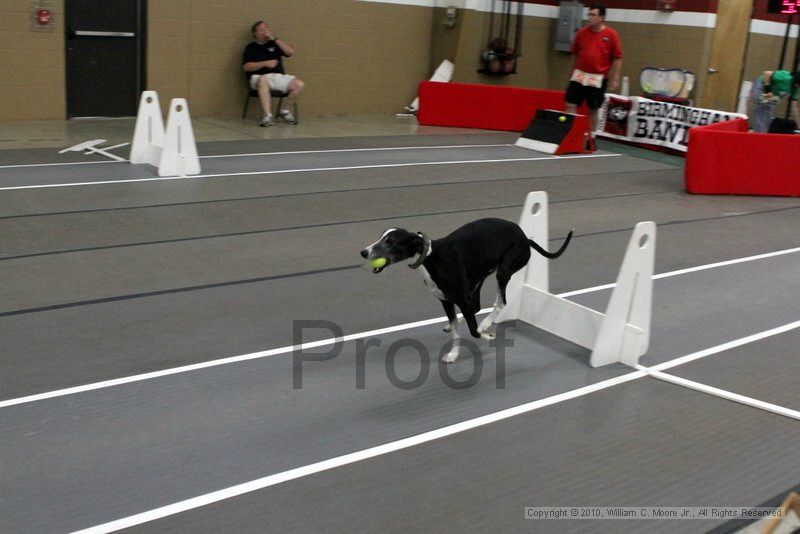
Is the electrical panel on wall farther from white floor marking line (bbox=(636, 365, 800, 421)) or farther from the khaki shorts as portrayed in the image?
white floor marking line (bbox=(636, 365, 800, 421))

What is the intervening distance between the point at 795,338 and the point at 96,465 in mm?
4587

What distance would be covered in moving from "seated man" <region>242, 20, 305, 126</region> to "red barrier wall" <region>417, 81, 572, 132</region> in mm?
2528

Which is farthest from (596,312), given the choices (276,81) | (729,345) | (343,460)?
(276,81)

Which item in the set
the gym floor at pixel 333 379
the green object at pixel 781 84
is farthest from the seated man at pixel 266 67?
the green object at pixel 781 84

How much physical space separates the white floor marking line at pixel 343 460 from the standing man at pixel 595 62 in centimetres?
926

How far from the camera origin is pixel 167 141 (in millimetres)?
9938

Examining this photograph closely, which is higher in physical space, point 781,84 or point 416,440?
point 781,84

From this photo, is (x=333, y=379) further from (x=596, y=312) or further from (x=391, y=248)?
(x=596, y=312)

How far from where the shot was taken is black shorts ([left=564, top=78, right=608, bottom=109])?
13.7 meters

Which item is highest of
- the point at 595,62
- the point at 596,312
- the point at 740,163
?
the point at 595,62

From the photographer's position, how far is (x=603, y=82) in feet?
44.9

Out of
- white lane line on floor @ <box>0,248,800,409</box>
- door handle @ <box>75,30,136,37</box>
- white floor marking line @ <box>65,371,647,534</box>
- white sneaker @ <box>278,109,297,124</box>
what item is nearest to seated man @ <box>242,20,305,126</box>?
white sneaker @ <box>278,109,297,124</box>

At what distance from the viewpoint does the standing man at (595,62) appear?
13375 millimetres

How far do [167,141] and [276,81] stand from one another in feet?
15.7
